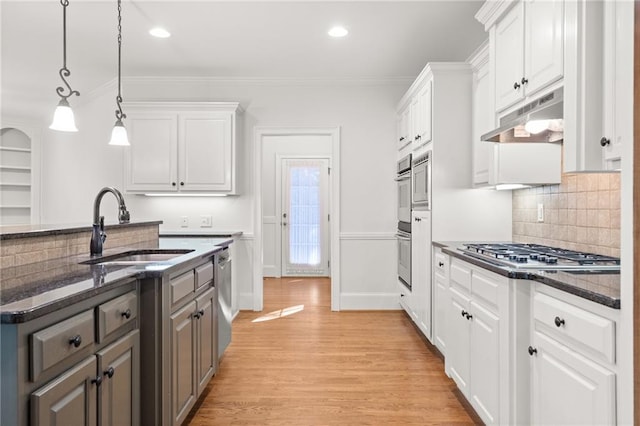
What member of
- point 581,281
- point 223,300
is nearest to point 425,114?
point 223,300

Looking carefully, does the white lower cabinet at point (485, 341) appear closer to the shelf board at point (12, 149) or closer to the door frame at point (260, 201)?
the door frame at point (260, 201)

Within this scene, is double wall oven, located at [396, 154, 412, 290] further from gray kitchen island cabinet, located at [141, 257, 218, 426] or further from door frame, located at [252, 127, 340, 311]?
gray kitchen island cabinet, located at [141, 257, 218, 426]

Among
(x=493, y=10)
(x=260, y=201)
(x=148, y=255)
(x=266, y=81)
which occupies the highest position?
(x=266, y=81)

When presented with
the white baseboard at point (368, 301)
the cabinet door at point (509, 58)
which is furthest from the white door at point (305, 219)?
the cabinet door at point (509, 58)

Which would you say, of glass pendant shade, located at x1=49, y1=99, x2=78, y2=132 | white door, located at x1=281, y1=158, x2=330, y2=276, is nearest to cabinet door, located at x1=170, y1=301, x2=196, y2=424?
glass pendant shade, located at x1=49, y1=99, x2=78, y2=132

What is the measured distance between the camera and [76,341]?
1.26 m

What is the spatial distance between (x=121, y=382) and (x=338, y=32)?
3.03 m

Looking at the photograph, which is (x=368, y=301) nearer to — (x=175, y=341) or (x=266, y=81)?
(x=266, y=81)

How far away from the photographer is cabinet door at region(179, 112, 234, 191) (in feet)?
14.6

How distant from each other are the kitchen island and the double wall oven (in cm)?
208

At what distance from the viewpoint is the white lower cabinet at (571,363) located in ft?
4.15

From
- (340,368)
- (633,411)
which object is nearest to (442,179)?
(340,368)

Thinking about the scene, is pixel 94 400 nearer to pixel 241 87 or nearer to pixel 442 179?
pixel 442 179

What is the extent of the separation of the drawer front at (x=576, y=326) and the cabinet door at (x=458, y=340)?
28.4 inches
